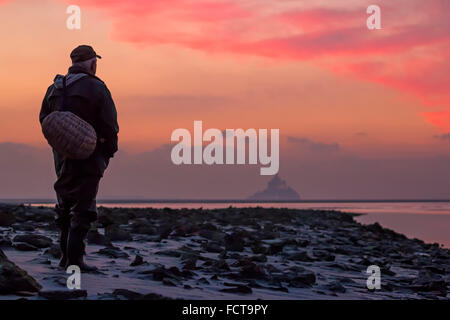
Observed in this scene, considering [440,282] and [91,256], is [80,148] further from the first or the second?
[440,282]

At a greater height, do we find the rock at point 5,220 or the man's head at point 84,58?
the man's head at point 84,58

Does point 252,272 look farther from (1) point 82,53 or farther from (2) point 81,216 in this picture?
(1) point 82,53

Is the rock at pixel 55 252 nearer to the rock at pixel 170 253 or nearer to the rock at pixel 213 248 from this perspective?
the rock at pixel 170 253

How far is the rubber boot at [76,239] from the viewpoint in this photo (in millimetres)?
5891

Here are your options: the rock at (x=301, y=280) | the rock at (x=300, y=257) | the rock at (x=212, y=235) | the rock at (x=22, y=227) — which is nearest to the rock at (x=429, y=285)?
the rock at (x=300, y=257)

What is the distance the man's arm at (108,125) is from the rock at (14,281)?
1687 mm

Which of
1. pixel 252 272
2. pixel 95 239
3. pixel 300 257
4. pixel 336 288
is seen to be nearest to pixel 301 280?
pixel 336 288

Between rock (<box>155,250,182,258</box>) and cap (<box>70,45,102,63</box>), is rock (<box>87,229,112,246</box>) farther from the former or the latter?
cap (<box>70,45,102,63</box>)

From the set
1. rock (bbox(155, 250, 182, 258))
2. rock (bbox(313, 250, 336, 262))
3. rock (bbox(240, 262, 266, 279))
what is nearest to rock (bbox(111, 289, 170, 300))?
rock (bbox(240, 262, 266, 279))

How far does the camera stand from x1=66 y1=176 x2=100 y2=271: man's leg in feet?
19.3

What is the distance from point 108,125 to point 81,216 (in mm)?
1044

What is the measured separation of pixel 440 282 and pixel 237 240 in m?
3.53
